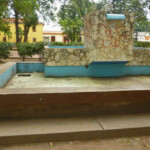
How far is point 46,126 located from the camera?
275 centimetres

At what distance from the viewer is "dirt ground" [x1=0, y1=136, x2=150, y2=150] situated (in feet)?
8.08

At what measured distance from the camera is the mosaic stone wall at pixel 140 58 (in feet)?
19.2

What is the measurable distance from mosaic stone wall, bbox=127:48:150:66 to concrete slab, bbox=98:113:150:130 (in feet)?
9.71

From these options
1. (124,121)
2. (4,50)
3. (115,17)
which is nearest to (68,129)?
(124,121)

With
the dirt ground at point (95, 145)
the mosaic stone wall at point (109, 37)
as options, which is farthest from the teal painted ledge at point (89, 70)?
the dirt ground at point (95, 145)

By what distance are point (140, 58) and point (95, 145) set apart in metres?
4.19

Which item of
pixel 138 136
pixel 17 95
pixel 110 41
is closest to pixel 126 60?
pixel 110 41

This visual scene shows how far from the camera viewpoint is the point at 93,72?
5.60 meters

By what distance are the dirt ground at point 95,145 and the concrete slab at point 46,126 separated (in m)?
0.17

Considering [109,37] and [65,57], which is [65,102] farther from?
[109,37]

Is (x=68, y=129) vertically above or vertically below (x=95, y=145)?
above

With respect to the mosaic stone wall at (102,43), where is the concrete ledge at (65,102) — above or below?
below

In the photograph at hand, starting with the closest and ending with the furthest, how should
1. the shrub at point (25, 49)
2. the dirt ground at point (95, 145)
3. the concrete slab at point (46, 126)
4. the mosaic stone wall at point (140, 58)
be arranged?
the dirt ground at point (95, 145), the concrete slab at point (46, 126), the mosaic stone wall at point (140, 58), the shrub at point (25, 49)

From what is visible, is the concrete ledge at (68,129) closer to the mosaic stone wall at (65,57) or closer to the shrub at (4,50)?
the mosaic stone wall at (65,57)
